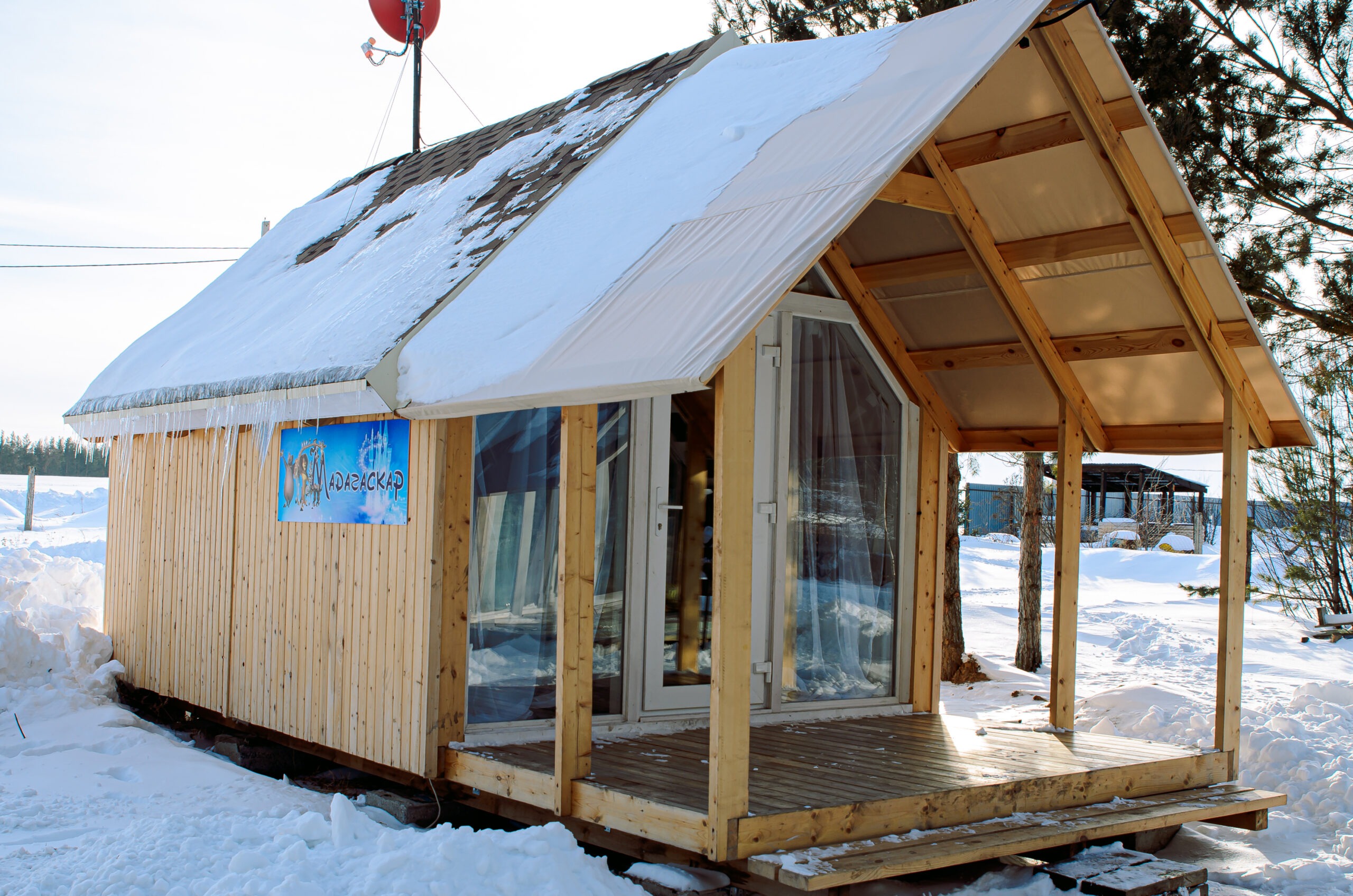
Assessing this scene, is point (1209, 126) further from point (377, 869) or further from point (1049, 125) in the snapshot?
point (377, 869)

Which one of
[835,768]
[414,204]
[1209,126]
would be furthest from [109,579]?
[1209,126]

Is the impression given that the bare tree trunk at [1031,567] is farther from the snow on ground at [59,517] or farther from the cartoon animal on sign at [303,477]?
the snow on ground at [59,517]

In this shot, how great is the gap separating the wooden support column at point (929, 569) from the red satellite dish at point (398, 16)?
7.51m

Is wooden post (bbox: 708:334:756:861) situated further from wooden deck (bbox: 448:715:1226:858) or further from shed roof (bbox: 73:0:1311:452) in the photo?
shed roof (bbox: 73:0:1311:452)

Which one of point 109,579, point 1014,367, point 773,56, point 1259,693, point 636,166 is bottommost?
point 1259,693

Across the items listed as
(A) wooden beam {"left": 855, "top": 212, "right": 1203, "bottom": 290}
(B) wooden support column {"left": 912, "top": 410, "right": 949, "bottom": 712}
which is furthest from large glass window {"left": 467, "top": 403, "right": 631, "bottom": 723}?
(B) wooden support column {"left": 912, "top": 410, "right": 949, "bottom": 712}

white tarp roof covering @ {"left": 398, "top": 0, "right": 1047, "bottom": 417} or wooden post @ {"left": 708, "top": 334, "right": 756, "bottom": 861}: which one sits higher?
white tarp roof covering @ {"left": 398, "top": 0, "right": 1047, "bottom": 417}

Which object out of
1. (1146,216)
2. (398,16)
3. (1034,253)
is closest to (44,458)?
(398,16)

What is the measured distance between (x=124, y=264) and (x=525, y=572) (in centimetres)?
1593

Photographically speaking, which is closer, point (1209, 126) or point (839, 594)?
point (839, 594)

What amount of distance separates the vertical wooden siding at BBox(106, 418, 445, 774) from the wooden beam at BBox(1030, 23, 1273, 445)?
3.25m

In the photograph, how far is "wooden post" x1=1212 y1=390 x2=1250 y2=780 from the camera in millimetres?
5887

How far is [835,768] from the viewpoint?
4859 mm

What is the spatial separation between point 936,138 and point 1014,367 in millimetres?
1772
